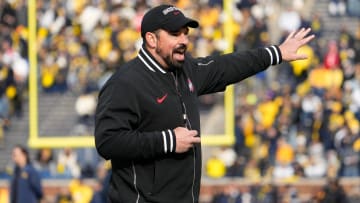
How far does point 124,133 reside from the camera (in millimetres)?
4098

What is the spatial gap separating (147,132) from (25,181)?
5192 mm

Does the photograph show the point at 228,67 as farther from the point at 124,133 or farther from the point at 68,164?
the point at 68,164

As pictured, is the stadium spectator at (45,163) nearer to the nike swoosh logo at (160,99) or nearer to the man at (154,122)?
the man at (154,122)

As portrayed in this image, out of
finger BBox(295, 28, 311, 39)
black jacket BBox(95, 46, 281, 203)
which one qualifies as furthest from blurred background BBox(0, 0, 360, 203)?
black jacket BBox(95, 46, 281, 203)

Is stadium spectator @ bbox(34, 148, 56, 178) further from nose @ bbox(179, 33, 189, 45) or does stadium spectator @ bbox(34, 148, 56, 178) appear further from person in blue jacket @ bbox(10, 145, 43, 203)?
nose @ bbox(179, 33, 189, 45)

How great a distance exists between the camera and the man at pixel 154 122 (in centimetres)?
411

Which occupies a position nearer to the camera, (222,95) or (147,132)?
(147,132)

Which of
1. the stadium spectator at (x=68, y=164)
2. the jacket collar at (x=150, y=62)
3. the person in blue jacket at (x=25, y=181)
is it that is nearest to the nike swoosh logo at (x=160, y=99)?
the jacket collar at (x=150, y=62)

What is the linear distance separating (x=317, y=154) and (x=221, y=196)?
1.70 meters

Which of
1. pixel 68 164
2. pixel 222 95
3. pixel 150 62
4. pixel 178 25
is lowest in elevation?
pixel 68 164

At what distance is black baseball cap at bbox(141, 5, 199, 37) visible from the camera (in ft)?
13.7

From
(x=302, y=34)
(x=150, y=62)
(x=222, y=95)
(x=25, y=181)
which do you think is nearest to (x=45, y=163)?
(x=222, y=95)

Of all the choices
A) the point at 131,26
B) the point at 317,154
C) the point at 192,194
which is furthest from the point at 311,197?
the point at 192,194

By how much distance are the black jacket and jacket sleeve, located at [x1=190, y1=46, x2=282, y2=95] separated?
6.3 inches
